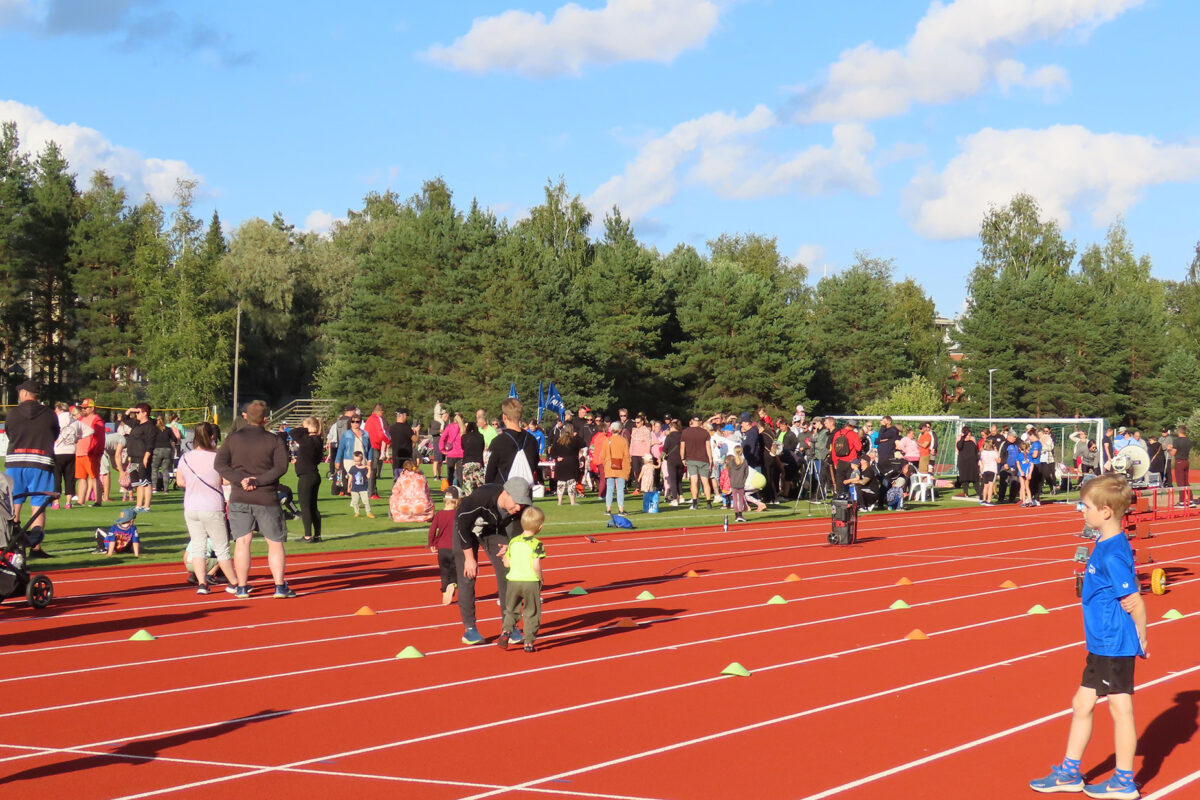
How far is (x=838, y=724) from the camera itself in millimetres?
7664

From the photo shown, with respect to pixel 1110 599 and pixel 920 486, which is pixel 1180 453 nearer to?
pixel 920 486

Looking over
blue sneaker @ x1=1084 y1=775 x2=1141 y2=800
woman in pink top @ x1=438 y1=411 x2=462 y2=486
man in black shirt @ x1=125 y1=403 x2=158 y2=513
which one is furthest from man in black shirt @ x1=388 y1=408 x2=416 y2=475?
blue sneaker @ x1=1084 y1=775 x2=1141 y2=800

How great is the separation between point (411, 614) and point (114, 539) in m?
5.81

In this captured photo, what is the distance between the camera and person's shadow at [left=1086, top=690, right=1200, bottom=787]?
6547 millimetres

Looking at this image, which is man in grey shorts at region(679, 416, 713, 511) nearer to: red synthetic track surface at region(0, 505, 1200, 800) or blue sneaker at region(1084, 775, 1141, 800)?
red synthetic track surface at region(0, 505, 1200, 800)

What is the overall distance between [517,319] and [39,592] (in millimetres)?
49039

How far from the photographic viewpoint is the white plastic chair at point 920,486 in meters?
29.6

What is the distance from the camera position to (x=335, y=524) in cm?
2114

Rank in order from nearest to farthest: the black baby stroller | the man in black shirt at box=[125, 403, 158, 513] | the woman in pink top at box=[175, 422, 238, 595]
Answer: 1. the black baby stroller
2. the woman in pink top at box=[175, 422, 238, 595]
3. the man in black shirt at box=[125, 403, 158, 513]

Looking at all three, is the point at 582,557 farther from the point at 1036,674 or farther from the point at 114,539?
the point at 1036,674

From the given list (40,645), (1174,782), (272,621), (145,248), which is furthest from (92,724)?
(145,248)

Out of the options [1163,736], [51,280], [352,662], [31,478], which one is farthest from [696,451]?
[51,280]

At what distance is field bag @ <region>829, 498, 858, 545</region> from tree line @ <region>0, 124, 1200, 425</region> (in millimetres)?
40861

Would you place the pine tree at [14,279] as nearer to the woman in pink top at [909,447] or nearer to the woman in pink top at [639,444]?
the woman in pink top at [639,444]
